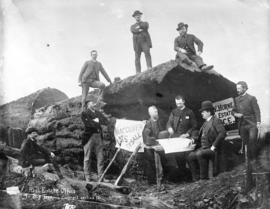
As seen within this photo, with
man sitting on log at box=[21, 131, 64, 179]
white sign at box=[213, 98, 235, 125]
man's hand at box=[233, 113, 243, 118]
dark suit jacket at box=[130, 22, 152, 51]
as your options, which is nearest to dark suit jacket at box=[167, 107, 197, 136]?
white sign at box=[213, 98, 235, 125]

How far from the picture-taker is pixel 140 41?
7887mm

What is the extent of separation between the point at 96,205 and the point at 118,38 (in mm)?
3135

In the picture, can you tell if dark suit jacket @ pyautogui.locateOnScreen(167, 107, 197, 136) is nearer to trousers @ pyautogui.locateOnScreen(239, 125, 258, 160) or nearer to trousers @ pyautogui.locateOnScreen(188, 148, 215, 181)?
trousers @ pyautogui.locateOnScreen(188, 148, 215, 181)

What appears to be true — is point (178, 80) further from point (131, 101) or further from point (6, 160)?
point (6, 160)

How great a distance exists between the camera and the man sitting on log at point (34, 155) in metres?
7.71

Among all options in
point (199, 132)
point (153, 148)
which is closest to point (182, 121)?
point (199, 132)

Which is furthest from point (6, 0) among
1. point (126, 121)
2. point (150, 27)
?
point (126, 121)

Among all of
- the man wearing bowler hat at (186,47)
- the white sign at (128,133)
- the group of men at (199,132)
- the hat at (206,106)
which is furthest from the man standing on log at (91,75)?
the hat at (206,106)

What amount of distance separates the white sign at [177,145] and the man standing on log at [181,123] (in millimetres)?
102

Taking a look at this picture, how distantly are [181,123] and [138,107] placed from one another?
34.7 inches

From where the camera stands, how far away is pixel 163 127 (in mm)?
7168

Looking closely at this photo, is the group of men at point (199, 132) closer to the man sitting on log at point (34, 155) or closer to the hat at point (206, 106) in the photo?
the hat at point (206, 106)

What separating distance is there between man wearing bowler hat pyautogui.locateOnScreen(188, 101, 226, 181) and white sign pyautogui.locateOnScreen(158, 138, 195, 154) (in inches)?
4.7

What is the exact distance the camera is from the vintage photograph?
6.61 m
